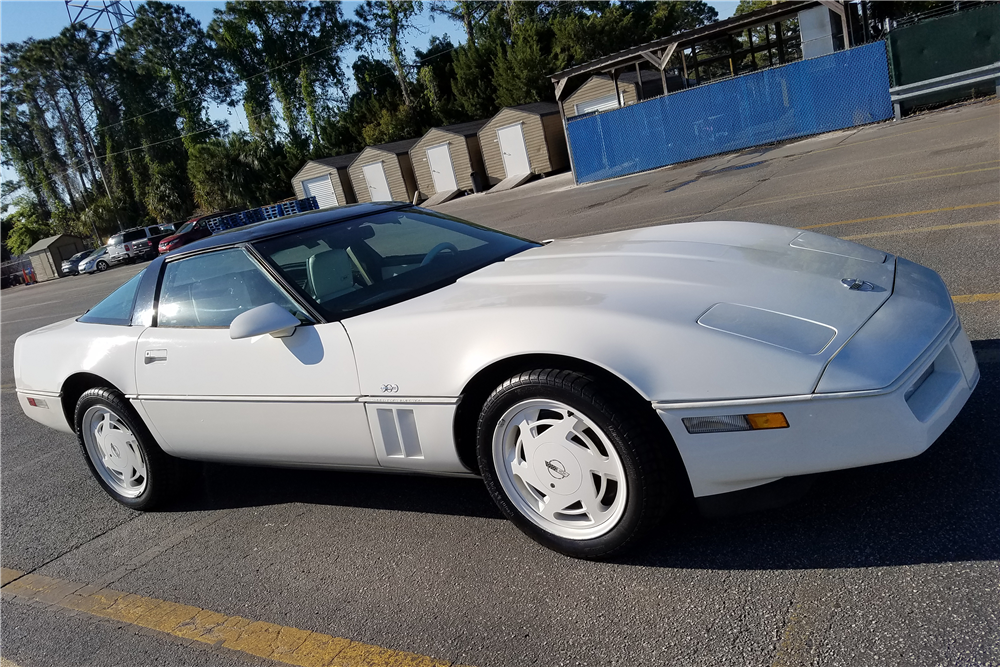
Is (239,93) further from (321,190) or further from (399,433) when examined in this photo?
(399,433)

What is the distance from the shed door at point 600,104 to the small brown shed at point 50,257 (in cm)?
3378

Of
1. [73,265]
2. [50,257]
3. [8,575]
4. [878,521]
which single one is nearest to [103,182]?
[50,257]

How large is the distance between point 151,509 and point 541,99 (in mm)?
43439

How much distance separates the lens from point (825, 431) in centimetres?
217

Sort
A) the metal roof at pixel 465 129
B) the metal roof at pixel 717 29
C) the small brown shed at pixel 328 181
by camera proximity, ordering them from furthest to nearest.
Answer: the small brown shed at pixel 328 181, the metal roof at pixel 465 129, the metal roof at pixel 717 29

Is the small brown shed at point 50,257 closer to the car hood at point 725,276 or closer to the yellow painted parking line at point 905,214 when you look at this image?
the yellow painted parking line at point 905,214

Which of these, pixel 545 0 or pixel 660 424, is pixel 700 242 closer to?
pixel 660 424

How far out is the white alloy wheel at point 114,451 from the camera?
3.95 meters

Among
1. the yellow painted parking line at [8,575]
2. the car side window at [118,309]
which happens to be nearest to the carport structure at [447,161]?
the car side window at [118,309]

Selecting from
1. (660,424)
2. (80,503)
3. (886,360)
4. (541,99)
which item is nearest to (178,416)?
(80,503)

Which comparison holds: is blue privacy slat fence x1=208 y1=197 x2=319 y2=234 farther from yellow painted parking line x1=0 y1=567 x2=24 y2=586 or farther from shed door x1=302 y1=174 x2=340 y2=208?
yellow painted parking line x1=0 y1=567 x2=24 y2=586

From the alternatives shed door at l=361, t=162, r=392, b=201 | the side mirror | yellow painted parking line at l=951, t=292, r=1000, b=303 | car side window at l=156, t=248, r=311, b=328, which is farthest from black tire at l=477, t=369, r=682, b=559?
shed door at l=361, t=162, r=392, b=201

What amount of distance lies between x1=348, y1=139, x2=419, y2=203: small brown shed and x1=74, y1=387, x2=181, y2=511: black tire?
34.9 meters

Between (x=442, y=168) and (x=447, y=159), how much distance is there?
0.56m
